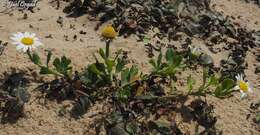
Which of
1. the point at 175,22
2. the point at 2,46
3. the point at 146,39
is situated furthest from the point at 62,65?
the point at 175,22

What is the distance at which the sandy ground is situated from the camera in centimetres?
371

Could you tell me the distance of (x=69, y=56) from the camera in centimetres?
429

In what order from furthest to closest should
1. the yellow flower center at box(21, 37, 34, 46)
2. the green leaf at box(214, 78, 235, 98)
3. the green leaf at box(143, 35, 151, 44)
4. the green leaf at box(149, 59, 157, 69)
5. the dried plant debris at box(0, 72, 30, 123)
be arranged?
the green leaf at box(143, 35, 151, 44)
the green leaf at box(149, 59, 157, 69)
the green leaf at box(214, 78, 235, 98)
the yellow flower center at box(21, 37, 34, 46)
the dried plant debris at box(0, 72, 30, 123)

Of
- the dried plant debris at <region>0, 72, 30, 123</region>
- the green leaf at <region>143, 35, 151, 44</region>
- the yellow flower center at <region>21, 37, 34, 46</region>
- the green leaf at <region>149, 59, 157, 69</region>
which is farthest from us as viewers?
the green leaf at <region>143, 35, 151, 44</region>

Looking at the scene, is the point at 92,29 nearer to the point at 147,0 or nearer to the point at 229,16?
the point at 147,0

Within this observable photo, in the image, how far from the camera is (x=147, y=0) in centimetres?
527

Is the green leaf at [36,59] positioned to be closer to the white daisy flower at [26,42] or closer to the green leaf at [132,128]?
the white daisy flower at [26,42]

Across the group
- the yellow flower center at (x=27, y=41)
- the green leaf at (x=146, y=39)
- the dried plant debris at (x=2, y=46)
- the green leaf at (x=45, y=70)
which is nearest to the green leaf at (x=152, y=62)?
the green leaf at (x=146, y=39)

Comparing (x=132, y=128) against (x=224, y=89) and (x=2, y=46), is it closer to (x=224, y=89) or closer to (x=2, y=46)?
(x=224, y=89)

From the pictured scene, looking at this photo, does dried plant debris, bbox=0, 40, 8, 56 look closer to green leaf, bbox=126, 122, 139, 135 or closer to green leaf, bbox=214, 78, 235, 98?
green leaf, bbox=126, 122, 139, 135

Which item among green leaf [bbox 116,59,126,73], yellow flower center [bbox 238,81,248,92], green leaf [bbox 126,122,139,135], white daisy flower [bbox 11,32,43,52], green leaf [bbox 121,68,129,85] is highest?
white daisy flower [bbox 11,32,43,52]

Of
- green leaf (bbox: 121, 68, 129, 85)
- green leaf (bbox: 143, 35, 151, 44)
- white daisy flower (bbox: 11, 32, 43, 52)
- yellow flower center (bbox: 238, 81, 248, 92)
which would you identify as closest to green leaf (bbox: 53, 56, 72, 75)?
white daisy flower (bbox: 11, 32, 43, 52)

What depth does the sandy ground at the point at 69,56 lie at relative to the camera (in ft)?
12.2

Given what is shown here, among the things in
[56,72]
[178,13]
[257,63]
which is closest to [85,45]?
[56,72]
